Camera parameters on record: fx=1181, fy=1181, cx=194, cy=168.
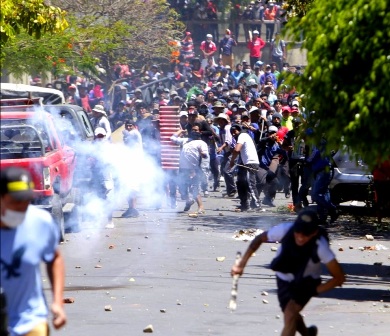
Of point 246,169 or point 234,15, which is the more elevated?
point 234,15

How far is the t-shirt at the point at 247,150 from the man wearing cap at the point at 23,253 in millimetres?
14962

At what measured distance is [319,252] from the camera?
812 cm

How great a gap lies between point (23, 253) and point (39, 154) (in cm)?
963

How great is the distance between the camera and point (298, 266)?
26.9 ft

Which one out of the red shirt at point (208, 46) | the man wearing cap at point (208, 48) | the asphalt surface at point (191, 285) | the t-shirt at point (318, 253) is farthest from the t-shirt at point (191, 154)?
the red shirt at point (208, 46)

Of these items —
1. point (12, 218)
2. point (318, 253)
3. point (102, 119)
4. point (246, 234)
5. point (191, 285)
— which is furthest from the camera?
point (102, 119)

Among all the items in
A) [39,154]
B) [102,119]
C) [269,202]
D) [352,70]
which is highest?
[352,70]

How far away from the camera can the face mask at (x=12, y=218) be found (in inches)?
243

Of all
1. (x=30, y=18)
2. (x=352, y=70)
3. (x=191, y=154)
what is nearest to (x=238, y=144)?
(x=191, y=154)

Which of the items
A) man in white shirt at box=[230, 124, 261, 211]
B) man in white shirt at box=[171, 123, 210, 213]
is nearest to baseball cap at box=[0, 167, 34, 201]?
man in white shirt at box=[171, 123, 210, 213]

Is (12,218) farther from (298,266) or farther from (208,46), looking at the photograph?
(208,46)

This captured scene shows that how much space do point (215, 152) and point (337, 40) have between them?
14.7 metres

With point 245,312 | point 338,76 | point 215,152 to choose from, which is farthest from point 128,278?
point 215,152

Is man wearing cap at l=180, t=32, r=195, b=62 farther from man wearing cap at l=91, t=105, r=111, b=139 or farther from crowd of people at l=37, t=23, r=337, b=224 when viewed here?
man wearing cap at l=91, t=105, r=111, b=139
